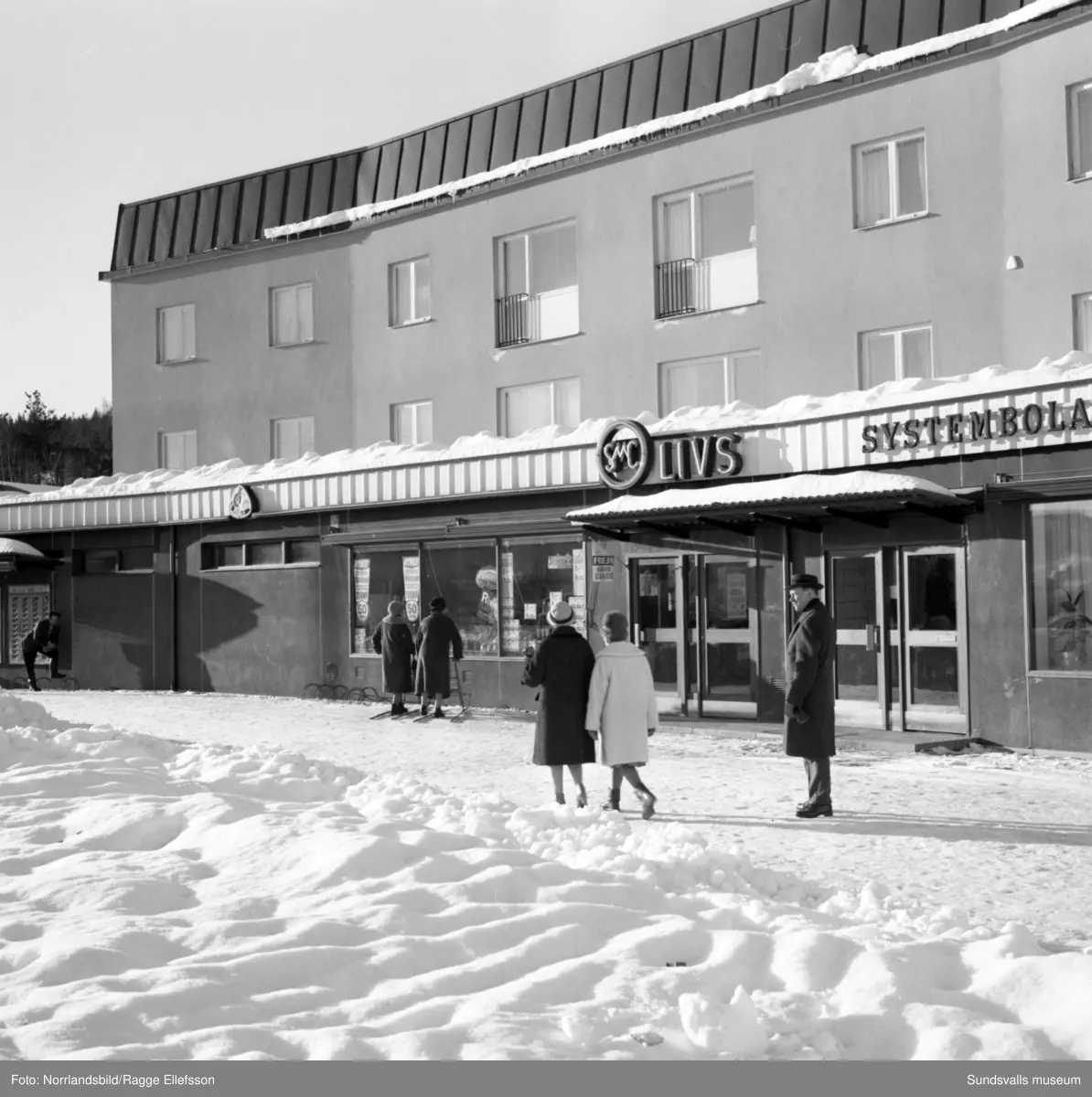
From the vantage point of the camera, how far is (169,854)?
278 inches

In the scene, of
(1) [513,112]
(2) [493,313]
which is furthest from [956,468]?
(1) [513,112]

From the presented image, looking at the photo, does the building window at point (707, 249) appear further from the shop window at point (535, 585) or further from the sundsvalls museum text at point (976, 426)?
the sundsvalls museum text at point (976, 426)

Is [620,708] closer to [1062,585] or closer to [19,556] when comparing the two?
[1062,585]

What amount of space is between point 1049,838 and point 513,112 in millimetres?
16852

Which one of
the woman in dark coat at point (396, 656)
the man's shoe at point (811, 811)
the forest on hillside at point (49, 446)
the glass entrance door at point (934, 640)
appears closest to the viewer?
the man's shoe at point (811, 811)

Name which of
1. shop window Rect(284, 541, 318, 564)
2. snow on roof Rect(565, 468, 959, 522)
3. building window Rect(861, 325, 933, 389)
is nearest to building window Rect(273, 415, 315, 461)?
shop window Rect(284, 541, 318, 564)

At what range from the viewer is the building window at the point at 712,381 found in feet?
63.3

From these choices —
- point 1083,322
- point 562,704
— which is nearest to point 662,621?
point 1083,322

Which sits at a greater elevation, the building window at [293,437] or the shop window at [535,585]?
the building window at [293,437]

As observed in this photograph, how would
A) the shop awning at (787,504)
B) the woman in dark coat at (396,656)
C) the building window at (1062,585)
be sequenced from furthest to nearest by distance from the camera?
the woman in dark coat at (396,656) < the building window at (1062,585) < the shop awning at (787,504)

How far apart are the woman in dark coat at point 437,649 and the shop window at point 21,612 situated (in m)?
12.4

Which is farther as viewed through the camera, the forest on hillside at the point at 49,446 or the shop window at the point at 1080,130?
the forest on hillside at the point at 49,446

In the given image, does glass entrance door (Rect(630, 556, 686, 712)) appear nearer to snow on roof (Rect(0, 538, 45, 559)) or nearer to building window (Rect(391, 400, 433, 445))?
building window (Rect(391, 400, 433, 445))

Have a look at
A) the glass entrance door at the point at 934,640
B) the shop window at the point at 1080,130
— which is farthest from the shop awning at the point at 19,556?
the shop window at the point at 1080,130
